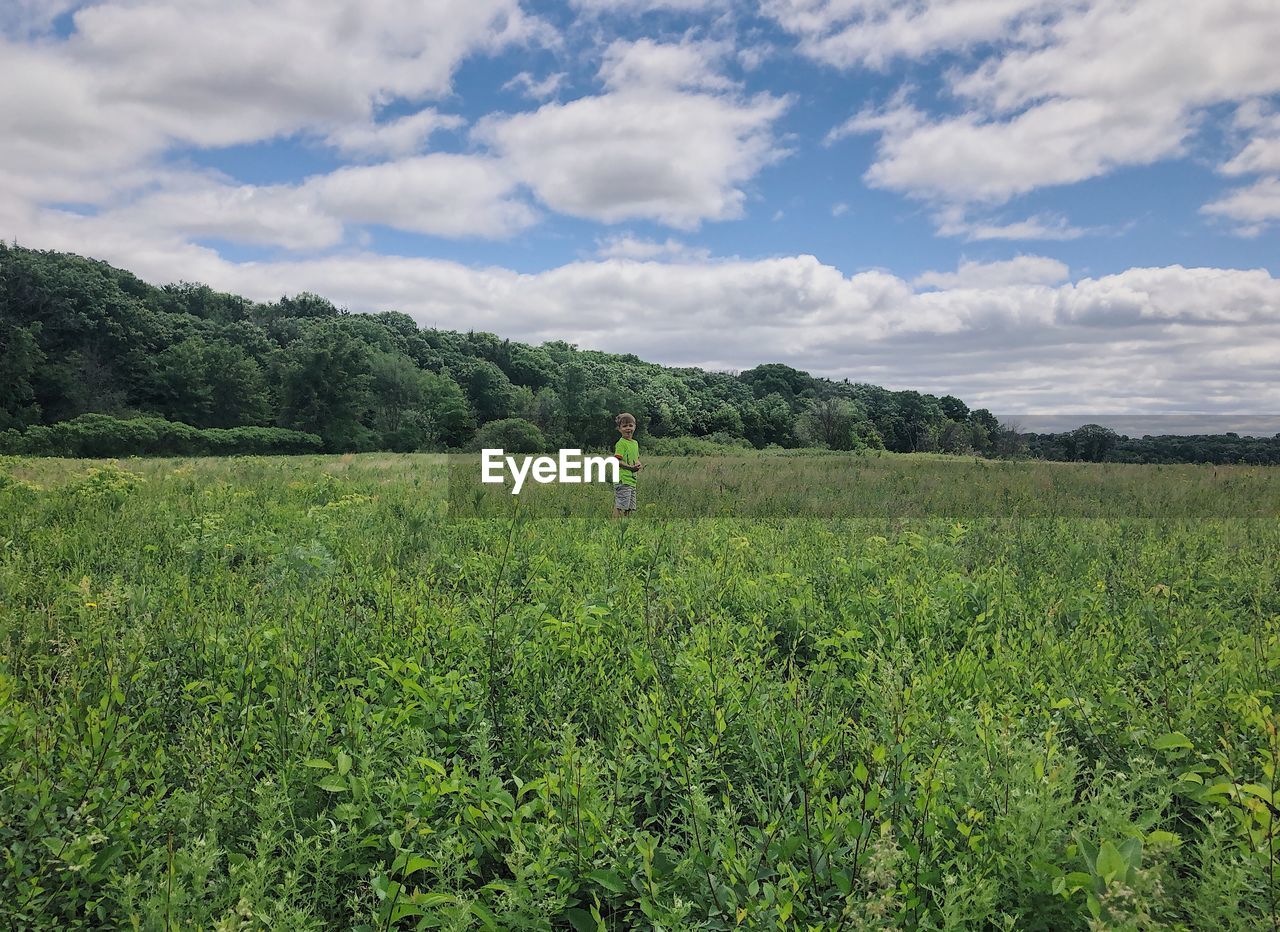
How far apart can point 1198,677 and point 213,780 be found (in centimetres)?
512

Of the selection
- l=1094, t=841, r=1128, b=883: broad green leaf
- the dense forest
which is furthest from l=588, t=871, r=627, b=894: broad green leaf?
the dense forest

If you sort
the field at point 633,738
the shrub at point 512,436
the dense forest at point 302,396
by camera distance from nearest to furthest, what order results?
the field at point 633,738 → the shrub at point 512,436 → the dense forest at point 302,396

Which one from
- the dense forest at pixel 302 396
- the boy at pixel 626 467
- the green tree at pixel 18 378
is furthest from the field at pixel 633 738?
the green tree at pixel 18 378

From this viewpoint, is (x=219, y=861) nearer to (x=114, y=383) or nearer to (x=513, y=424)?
(x=513, y=424)

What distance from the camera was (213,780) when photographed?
9.71 ft

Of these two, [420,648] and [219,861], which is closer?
[219,861]

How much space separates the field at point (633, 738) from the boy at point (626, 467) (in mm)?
3216

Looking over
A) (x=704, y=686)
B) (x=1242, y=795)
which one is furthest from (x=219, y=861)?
(x=1242, y=795)

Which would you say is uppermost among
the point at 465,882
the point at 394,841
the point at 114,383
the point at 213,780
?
the point at 114,383

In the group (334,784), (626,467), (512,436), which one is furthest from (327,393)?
(334,784)

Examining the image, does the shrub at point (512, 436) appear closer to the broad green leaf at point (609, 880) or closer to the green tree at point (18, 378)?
the broad green leaf at point (609, 880)

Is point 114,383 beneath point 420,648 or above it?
above

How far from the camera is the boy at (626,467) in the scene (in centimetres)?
1070

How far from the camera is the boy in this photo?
421 inches
